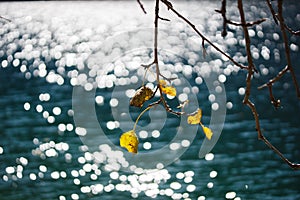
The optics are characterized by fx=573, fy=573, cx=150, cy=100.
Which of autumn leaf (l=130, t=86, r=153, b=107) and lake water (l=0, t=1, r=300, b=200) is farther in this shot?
lake water (l=0, t=1, r=300, b=200)

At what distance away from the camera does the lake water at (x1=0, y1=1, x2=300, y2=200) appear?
2498 millimetres

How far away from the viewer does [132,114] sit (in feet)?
9.59

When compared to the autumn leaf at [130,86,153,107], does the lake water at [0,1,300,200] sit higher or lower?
lower

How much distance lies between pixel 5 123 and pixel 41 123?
204mm

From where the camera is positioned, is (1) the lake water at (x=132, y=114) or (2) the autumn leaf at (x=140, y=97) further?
(1) the lake water at (x=132, y=114)

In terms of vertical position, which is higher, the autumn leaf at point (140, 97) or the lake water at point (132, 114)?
the autumn leaf at point (140, 97)

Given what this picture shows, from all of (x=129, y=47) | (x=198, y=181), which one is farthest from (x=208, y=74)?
(x=198, y=181)

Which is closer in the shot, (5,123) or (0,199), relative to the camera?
(0,199)

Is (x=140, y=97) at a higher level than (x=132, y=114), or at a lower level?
higher

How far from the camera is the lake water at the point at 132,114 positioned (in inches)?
98.3

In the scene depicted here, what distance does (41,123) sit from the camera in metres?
2.88

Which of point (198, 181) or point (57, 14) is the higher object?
point (57, 14)

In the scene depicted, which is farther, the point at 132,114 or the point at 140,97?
the point at 132,114

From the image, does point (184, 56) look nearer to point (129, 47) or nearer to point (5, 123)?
point (129, 47)
